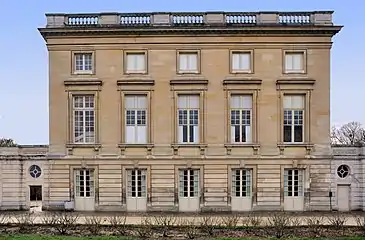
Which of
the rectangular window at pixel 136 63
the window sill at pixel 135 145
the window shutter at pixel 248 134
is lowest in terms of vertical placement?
the window sill at pixel 135 145

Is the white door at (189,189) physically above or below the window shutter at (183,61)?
below

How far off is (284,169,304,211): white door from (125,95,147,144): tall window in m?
8.20

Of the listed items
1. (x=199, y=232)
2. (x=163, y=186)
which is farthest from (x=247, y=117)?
(x=199, y=232)

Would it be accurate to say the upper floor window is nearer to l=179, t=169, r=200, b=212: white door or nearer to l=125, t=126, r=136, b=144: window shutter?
l=125, t=126, r=136, b=144: window shutter

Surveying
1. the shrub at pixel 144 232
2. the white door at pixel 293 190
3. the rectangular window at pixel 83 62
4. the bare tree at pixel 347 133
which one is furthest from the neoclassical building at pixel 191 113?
the bare tree at pixel 347 133

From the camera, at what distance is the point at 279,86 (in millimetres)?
26891

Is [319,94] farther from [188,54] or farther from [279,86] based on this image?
[188,54]

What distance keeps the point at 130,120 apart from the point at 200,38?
6.00m

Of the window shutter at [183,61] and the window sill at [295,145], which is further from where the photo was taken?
the window shutter at [183,61]

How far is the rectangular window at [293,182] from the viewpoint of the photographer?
1057 inches

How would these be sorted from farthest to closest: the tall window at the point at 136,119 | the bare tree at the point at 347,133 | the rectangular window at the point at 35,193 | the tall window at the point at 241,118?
the bare tree at the point at 347,133 → the rectangular window at the point at 35,193 → the tall window at the point at 136,119 → the tall window at the point at 241,118

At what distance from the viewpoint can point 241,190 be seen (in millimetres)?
26875

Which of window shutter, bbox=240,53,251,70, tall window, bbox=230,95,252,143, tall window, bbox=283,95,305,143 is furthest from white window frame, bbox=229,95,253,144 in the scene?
tall window, bbox=283,95,305,143

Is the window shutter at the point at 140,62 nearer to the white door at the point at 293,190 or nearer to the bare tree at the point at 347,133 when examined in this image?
the white door at the point at 293,190
